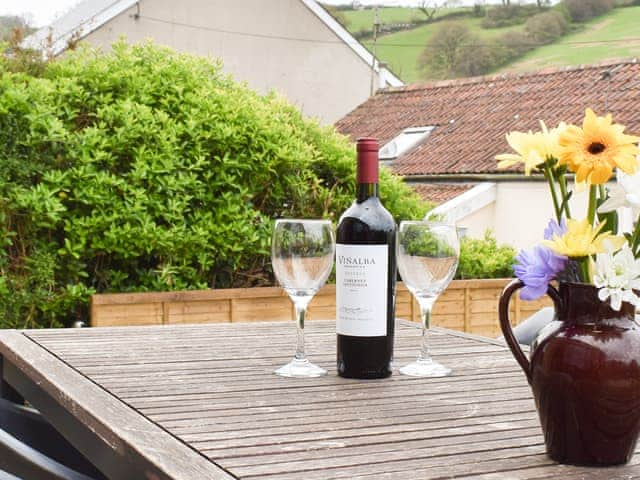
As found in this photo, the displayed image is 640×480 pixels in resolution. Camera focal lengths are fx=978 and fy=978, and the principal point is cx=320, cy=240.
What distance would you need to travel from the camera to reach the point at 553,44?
40375 mm

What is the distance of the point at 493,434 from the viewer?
1.47 m

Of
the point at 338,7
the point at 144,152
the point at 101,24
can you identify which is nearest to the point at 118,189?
the point at 144,152

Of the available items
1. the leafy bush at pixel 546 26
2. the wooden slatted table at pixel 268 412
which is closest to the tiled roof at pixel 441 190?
the wooden slatted table at pixel 268 412

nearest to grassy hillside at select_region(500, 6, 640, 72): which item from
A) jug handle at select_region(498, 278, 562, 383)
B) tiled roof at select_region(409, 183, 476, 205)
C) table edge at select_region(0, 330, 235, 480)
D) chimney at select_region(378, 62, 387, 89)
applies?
chimney at select_region(378, 62, 387, 89)

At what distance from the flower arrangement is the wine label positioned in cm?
49

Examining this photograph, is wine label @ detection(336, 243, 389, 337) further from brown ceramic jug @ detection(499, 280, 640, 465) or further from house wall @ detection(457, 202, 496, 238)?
house wall @ detection(457, 202, 496, 238)

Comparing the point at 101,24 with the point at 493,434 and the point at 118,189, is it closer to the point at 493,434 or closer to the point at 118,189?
the point at 118,189

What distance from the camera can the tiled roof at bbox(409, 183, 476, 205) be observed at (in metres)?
14.3

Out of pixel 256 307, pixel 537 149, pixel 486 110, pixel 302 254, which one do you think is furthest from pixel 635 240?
pixel 486 110

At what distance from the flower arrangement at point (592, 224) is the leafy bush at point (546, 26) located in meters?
40.3

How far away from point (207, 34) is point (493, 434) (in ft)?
54.7

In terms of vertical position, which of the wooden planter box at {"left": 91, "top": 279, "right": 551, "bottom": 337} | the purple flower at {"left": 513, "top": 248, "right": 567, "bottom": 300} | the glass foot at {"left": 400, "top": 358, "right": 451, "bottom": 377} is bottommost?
the wooden planter box at {"left": 91, "top": 279, "right": 551, "bottom": 337}

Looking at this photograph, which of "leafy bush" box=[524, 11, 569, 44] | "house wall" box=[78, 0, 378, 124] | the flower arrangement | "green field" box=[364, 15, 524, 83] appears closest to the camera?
the flower arrangement

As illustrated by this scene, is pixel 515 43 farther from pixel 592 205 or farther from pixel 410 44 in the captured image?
pixel 592 205
